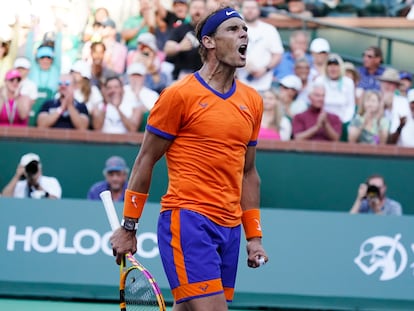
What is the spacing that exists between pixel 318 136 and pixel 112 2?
10.2 feet

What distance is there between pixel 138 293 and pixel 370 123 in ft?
24.9

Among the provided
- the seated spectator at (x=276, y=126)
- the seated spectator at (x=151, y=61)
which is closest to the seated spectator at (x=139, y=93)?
the seated spectator at (x=151, y=61)

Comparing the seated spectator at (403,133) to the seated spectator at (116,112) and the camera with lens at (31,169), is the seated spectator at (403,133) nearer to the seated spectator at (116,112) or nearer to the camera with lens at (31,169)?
the seated spectator at (116,112)

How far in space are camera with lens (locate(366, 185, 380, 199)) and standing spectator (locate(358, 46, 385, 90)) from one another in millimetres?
1792

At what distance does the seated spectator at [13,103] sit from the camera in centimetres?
1196

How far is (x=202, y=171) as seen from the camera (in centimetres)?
525

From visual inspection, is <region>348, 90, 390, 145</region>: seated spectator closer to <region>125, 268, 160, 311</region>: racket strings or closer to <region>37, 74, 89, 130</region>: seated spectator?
<region>37, 74, 89, 130</region>: seated spectator

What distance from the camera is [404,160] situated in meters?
12.3

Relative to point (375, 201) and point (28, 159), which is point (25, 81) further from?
point (375, 201)

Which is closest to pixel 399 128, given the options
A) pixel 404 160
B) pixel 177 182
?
pixel 404 160

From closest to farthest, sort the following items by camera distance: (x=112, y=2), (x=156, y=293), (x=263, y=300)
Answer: (x=156, y=293) < (x=263, y=300) < (x=112, y=2)

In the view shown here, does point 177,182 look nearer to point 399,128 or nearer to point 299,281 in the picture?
point 299,281

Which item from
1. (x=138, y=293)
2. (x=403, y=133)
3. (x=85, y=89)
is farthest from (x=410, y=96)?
(x=138, y=293)

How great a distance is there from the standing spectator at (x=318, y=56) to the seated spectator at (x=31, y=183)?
11.1 ft
